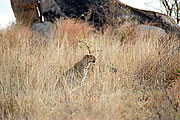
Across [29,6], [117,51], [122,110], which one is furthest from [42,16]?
[122,110]

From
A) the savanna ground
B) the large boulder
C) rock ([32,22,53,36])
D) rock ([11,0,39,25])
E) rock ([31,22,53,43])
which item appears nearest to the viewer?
the savanna ground

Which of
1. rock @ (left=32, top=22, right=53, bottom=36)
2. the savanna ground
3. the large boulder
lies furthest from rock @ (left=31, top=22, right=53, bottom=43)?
the savanna ground

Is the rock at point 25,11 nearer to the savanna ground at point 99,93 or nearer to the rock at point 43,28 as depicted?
the rock at point 43,28

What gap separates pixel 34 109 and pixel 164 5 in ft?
33.3

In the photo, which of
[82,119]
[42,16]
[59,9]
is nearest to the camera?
[82,119]

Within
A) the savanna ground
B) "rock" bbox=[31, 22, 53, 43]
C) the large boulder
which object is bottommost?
the savanna ground

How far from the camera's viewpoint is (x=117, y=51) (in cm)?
434

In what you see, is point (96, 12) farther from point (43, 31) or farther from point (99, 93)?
point (99, 93)

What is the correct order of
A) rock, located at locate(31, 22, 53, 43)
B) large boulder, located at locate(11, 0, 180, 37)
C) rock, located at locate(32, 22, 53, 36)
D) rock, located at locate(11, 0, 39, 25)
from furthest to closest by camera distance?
1. rock, located at locate(11, 0, 39, 25)
2. large boulder, located at locate(11, 0, 180, 37)
3. rock, located at locate(32, 22, 53, 36)
4. rock, located at locate(31, 22, 53, 43)

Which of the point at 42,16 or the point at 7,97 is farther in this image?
the point at 42,16

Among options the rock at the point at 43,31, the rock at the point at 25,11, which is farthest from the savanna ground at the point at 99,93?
the rock at the point at 25,11

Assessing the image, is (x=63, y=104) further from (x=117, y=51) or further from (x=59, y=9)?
(x=59, y=9)

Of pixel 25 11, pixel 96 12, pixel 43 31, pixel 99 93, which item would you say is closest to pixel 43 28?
pixel 43 31

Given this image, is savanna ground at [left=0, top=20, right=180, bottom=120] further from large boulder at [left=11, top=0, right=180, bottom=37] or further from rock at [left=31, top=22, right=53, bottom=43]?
large boulder at [left=11, top=0, right=180, bottom=37]
